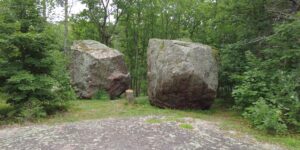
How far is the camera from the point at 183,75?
8172 millimetres

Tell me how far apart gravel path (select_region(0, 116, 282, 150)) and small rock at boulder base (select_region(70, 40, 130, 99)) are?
4.67 meters

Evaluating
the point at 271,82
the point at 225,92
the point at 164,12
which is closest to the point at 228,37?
the point at 225,92

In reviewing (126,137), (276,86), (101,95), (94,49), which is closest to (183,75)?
(276,86)

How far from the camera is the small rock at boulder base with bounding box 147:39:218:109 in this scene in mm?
8180

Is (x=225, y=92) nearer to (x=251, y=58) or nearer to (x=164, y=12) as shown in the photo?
(x=251, y=58)

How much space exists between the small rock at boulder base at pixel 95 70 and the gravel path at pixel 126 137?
4.67m

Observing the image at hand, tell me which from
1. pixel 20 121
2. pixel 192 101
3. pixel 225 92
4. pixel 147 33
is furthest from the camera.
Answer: pixel 147 33

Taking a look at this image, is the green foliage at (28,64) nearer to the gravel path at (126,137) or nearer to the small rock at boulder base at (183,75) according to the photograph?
the gravel path at (126,137)

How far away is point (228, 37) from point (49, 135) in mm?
Answer: 8350

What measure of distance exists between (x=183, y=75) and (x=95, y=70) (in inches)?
180

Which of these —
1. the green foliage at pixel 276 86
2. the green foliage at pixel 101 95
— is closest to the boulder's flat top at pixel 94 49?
the green foliage at pixel 101 95

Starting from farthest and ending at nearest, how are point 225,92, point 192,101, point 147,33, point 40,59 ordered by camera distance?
point 147,33 < point 225,92 < point 192,101 < point 40,59

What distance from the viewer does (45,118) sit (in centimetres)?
736

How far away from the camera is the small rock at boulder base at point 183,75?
8180 millimetres
